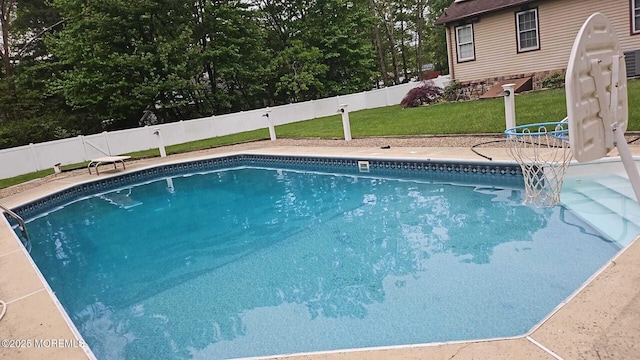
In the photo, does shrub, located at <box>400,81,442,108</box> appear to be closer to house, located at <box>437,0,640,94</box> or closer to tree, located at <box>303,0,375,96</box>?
house, located at <box>437,0,640,94</box>

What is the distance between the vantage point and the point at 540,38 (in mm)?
14688

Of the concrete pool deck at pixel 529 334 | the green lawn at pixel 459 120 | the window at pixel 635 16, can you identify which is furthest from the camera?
the window at pixel 635 16

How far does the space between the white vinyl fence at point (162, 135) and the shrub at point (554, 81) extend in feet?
30.9

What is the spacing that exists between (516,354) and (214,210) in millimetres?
6868

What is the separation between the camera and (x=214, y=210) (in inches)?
331

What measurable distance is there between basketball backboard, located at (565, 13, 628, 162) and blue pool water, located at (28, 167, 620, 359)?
1424mm

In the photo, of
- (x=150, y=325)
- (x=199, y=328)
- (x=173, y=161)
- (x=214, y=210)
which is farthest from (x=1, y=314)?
(x=173, y=161)

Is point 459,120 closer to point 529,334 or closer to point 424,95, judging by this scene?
point 424,95

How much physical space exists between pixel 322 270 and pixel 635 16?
14.0 m

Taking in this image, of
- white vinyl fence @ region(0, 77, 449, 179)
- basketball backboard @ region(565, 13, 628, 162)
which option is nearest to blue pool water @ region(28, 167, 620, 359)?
basketball backboard @ region(565, 13, 628, 162)

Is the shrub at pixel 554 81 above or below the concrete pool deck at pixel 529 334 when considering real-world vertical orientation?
above

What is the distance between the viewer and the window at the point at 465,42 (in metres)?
16.6

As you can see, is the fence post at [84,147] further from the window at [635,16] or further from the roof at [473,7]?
the window at [635,16]

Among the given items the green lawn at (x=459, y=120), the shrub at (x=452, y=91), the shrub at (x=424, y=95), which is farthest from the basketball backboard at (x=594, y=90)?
the shrub at (x=452, y=91)
